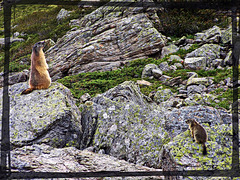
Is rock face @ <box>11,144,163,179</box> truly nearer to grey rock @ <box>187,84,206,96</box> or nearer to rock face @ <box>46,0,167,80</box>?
grey rock @ <box>187,84,206,96</box>

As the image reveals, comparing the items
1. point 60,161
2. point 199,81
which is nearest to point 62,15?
point 199,81

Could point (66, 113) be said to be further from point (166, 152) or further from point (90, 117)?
point (166, 152)

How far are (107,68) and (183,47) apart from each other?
27.0 feet

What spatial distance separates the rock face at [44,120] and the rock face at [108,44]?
1451 cm

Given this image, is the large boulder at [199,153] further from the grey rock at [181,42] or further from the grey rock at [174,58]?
the grey rock at [181,42]

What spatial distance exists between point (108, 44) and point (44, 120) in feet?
58.6

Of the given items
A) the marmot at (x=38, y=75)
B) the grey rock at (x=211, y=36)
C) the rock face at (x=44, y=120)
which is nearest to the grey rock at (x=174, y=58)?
the grey rock at (x=211, y=36)

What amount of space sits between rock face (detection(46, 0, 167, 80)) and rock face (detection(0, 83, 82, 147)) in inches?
571

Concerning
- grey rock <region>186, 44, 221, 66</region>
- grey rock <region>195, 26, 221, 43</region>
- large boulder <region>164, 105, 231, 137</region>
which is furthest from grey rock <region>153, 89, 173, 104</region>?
grey rock <region>195, 26, 221, 43</region>

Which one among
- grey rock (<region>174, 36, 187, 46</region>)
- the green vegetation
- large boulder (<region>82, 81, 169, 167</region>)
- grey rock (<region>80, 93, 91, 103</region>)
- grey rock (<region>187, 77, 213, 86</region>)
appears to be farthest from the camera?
the green vegetation

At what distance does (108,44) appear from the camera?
2323 centimetres

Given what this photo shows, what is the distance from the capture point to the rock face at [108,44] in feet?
73.3

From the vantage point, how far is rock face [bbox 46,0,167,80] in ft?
73.3

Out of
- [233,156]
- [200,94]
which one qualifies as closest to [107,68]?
[200,94]
